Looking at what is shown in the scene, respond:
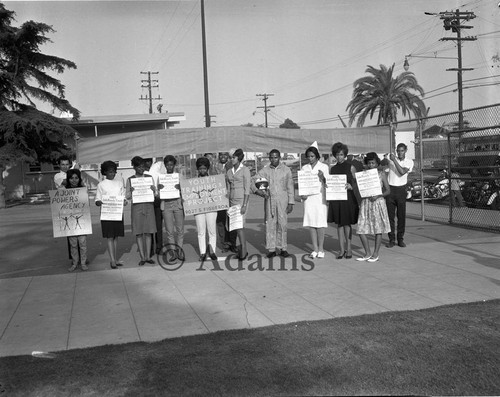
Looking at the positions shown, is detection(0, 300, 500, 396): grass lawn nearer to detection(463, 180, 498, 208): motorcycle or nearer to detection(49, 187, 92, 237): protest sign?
detection(49, 187, 92, 237): protest sign

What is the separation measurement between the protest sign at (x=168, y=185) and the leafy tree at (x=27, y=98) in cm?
1947

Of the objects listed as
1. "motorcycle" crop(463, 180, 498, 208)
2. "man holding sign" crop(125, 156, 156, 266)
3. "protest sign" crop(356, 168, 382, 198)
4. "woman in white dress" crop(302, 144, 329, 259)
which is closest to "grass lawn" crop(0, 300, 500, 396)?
"protest sign" crop(356, 168, 382, 198)

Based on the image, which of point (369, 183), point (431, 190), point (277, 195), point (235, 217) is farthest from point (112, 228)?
point (431, 190)

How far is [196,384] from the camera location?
157 inches

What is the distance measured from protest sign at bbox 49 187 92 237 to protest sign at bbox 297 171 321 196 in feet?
11.9

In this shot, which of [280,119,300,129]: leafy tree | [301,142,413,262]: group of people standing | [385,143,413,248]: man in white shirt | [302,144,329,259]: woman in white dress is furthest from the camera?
[280,119,300,129]: leafy tree

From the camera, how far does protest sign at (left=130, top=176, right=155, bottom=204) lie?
871 centimetres

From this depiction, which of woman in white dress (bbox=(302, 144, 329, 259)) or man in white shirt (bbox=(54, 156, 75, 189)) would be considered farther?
man in white shirt (bbox=(54, 156, 75, 189))

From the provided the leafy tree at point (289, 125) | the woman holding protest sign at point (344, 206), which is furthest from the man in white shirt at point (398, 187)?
the leafy tree at point (289, 125)

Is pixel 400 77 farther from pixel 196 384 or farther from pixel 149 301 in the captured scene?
pixel 196 384

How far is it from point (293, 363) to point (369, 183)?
4826mm

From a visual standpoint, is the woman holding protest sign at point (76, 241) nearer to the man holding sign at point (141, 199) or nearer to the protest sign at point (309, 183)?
the man holding sign at point (141, 199)

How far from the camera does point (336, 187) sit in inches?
350

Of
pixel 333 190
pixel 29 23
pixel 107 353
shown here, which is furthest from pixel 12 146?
pixel 107 353
